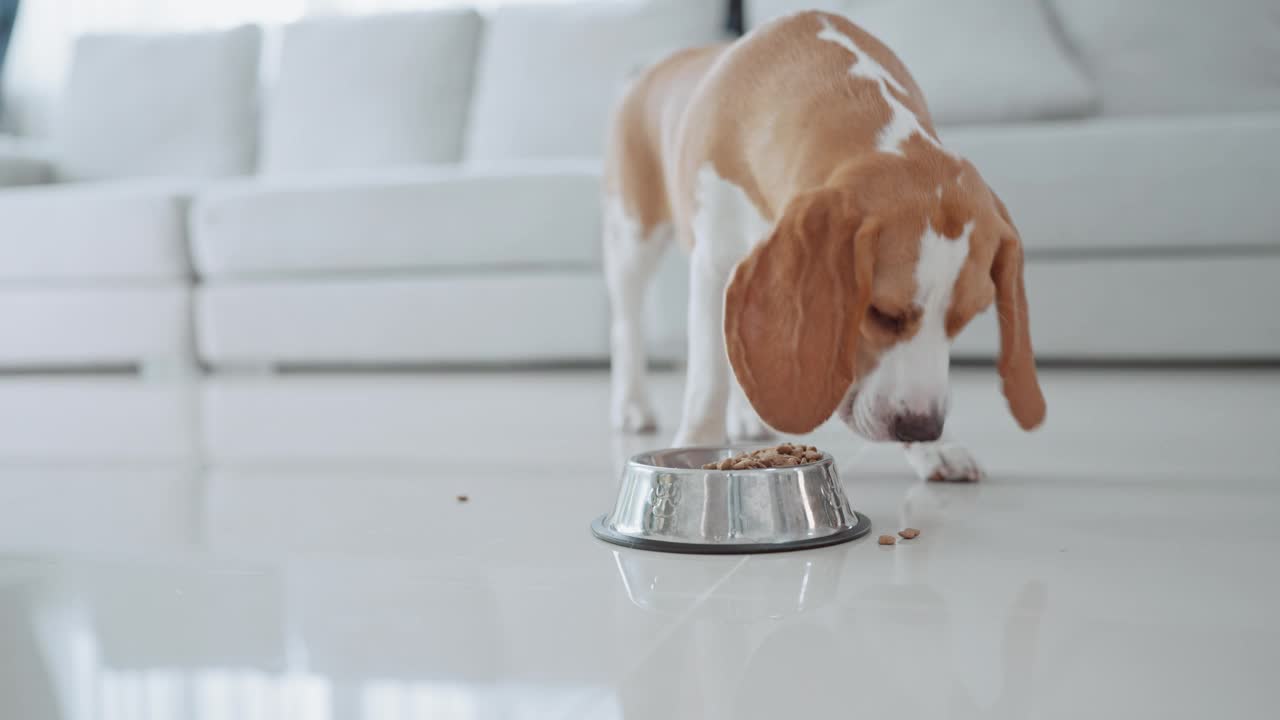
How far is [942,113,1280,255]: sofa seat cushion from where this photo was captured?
267 cm

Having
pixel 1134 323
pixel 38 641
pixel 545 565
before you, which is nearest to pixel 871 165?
pixel 545 565

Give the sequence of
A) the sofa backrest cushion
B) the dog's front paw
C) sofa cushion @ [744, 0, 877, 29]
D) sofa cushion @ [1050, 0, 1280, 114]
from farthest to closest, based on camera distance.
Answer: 1. sofa cushion @ [744, 0, 877, 29]
2. sofa cushion @ [1050, 0, 1280, 114]
3. the sofa backrest cushion
4. the dog's front paw

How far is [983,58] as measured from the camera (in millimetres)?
3115

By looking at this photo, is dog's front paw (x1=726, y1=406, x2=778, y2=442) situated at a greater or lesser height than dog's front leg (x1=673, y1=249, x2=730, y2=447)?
lesser

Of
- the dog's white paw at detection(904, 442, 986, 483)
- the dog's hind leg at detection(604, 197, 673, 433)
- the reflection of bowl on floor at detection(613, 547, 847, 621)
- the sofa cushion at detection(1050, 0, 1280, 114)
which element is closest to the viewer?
the reflection of bowl on floor at detection(613, 547, 847, 621)

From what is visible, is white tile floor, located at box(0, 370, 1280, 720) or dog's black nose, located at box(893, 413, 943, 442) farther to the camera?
dog's black nose, located at box(893, 413, 943, 442)

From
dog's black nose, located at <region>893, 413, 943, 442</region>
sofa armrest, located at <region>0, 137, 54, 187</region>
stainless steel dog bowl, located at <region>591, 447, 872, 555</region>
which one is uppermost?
sofa armrest, located at <region>0, 137, 54, 187</region>

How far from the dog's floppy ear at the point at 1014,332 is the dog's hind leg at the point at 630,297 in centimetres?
82

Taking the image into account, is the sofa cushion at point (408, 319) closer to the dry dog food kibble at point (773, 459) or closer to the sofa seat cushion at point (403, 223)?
the sofa seat cushion at point (403, 223)

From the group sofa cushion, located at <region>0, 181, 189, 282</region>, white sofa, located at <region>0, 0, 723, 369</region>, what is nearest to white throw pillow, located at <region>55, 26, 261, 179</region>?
white sofa, located at <region>0, 0, 723, 369</region>

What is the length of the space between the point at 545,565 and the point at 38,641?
442mm

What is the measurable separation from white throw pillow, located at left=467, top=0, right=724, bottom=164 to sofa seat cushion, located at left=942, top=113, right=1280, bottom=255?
1.23m

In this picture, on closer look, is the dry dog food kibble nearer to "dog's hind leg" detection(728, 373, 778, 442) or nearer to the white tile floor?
the white tile floor

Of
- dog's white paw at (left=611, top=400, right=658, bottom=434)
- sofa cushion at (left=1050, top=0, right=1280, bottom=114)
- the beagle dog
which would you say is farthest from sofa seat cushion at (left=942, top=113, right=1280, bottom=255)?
the beagle dog
